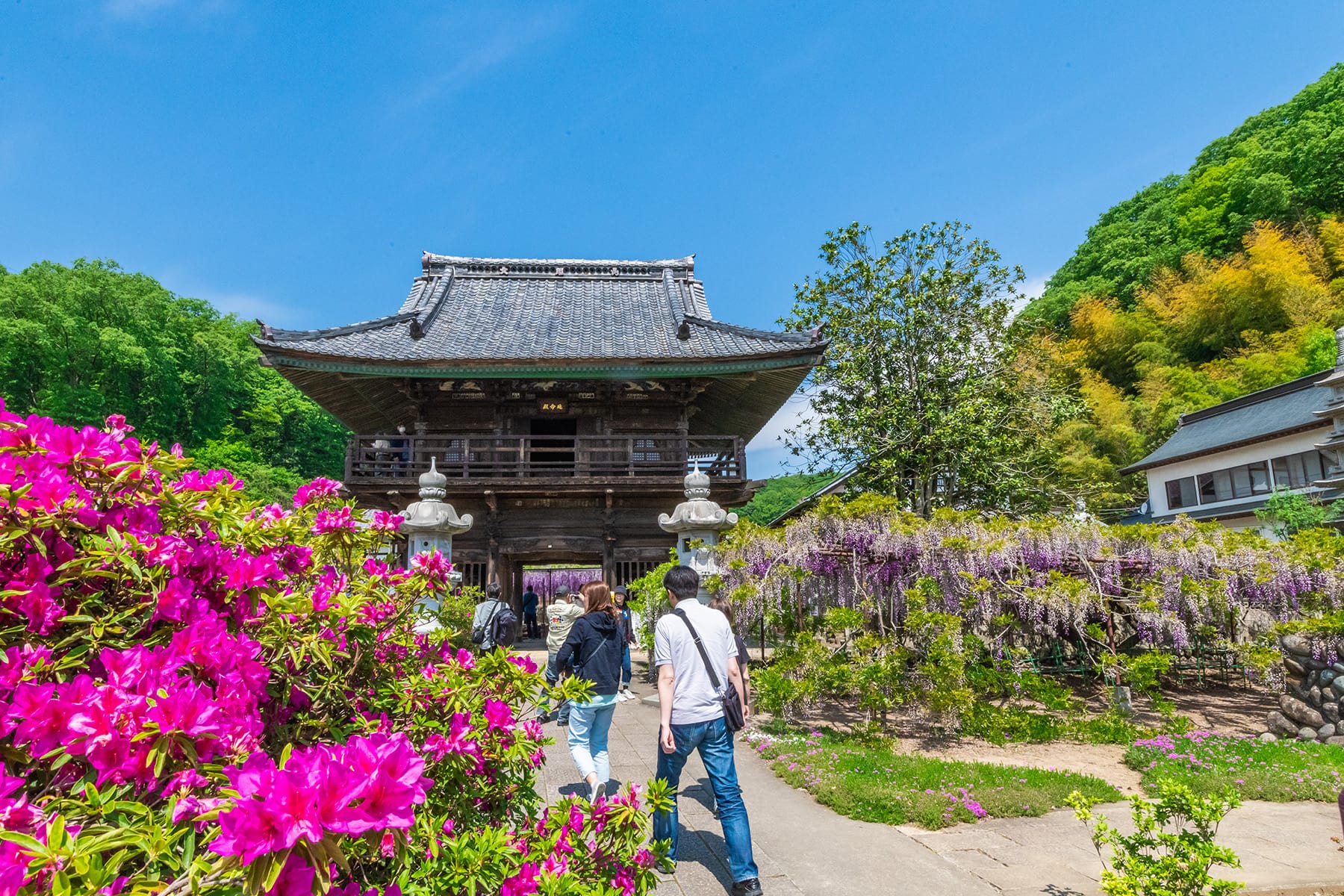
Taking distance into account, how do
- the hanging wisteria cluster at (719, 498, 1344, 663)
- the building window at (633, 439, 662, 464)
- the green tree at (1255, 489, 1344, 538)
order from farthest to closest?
the green tree at (1255, 489, 1344, 538)
the building window at (633, 439, 662, 464)
the hanging wisteria cluster at (719, 498, 1344, 663)

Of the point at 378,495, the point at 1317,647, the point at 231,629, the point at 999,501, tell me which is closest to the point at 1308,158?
the point at 999,501

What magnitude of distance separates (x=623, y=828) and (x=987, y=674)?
6.01m

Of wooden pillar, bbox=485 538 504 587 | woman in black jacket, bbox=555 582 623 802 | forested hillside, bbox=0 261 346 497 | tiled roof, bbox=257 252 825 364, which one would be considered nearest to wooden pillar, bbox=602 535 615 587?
wooden pillar, bbox=485 538 504 587

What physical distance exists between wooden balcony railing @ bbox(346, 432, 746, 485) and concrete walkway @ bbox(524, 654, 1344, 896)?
27.4ft

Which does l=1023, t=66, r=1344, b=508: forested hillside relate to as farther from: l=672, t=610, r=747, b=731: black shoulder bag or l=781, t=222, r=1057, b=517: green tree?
l=672, t=610, r=747, b=731: black shoulder bag

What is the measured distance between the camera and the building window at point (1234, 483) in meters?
21.6

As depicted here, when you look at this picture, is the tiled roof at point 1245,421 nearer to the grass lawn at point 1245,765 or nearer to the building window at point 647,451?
the grass lawn at point 1245,765

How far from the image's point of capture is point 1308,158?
27.3 metres

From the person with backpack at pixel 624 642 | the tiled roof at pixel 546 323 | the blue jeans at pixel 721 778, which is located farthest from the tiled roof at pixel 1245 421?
the blue jeans at pixel 721 778

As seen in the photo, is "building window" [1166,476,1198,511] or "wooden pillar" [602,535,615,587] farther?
"building window" [1166,476,1198,511]

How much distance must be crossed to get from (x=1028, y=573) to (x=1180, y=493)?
2285 cm

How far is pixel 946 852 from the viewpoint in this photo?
3807 millimetres

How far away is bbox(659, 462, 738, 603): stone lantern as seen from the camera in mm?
8578

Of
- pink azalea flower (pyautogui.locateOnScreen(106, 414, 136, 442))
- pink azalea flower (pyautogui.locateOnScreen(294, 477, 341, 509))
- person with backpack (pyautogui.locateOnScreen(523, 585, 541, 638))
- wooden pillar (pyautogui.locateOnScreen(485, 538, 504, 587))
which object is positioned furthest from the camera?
person with backpack (pyautogui.locateOnScreen(523, 585, 541, 638))
